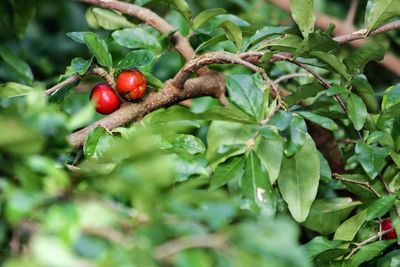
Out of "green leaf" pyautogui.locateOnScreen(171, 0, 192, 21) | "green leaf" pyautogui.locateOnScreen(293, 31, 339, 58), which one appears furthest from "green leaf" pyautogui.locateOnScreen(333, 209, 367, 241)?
"green leaf" pyautogui.locateOnScreen(171, 0, 192, 21)

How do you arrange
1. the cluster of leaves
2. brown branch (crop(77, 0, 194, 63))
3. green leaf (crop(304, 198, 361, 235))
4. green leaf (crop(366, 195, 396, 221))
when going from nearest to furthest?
the cluster of leaves < green leaf (crop(366, 195, 396, 221)) < green leaf (crop(304, 198, 361, 235)) < brown branch (crop(77, 0, 194, 63))

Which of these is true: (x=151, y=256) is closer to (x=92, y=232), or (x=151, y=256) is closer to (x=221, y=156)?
(x=92, y=232)

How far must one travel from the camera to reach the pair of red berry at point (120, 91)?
848 millimetres

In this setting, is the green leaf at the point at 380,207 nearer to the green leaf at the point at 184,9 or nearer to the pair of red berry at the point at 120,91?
the pair of red berry at the point at 120,91

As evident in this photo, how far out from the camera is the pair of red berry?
0.85 meters

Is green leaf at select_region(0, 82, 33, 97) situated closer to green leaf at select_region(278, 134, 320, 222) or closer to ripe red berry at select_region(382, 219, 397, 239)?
green leaf at select_region(278, 134, 320, 222)

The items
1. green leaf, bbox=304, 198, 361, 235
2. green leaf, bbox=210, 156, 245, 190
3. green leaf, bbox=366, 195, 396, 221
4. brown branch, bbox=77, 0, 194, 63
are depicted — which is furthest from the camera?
brown branch, bbox=77, 0, 194, 63

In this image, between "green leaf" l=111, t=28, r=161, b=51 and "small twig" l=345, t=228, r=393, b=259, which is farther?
"green leaf" l=111, t=28, r=161, b=51

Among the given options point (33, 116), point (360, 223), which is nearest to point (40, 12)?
point (360, 223)

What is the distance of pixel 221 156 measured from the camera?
2.27 ft

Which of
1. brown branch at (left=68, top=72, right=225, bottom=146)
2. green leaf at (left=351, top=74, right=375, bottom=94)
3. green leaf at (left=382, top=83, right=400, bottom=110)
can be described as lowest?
brown branch at (left=68, top=72, right=225, bottom=146)

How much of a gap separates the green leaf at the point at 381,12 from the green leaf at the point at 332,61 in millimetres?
67

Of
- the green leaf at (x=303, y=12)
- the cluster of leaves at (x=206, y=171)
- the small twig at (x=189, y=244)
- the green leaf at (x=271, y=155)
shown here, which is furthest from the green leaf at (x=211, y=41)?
the small twig at (x=189, y=244)

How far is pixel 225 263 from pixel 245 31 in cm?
65
